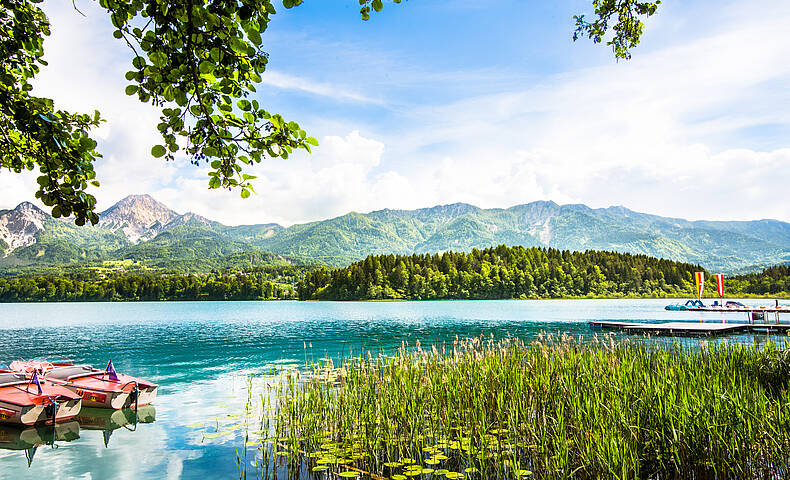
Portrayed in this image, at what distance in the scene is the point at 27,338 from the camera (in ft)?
135

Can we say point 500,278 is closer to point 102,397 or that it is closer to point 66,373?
point 66,373

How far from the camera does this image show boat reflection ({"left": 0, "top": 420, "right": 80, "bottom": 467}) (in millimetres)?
11928

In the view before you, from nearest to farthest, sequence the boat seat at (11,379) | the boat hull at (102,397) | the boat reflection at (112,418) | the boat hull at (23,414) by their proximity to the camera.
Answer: the boat hull at (23,414)
the boat reflection at (112,418)
the boat seat at (11,379)
the boat hull at (102,397)

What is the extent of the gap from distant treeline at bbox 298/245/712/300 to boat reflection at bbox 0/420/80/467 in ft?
381

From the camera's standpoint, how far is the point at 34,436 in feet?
41.4

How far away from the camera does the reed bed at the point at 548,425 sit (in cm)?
616

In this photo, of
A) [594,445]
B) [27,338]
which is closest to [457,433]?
[594,445]

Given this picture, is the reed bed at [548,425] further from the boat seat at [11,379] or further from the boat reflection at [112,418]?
the boat seat at [11,379]

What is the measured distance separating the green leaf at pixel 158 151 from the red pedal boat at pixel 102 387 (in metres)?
15.0

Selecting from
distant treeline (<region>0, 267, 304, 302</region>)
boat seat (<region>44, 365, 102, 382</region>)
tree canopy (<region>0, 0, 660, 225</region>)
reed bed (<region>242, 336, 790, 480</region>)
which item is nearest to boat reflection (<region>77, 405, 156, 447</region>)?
boat seat (<region>44, 365, 102, 382</region>)

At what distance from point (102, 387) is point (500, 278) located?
128 m

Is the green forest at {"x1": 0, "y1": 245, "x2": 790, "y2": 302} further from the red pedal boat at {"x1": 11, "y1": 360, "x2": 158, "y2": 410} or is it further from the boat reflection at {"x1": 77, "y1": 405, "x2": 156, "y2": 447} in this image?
the boat reflection at {"x1": 77, "y1": 405, "x2": 156, "y2": 447}

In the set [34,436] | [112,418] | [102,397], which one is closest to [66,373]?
[102,397]

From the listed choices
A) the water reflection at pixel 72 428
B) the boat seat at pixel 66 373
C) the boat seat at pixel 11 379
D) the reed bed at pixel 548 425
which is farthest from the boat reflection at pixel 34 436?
the reed bed at pixel 548 425
